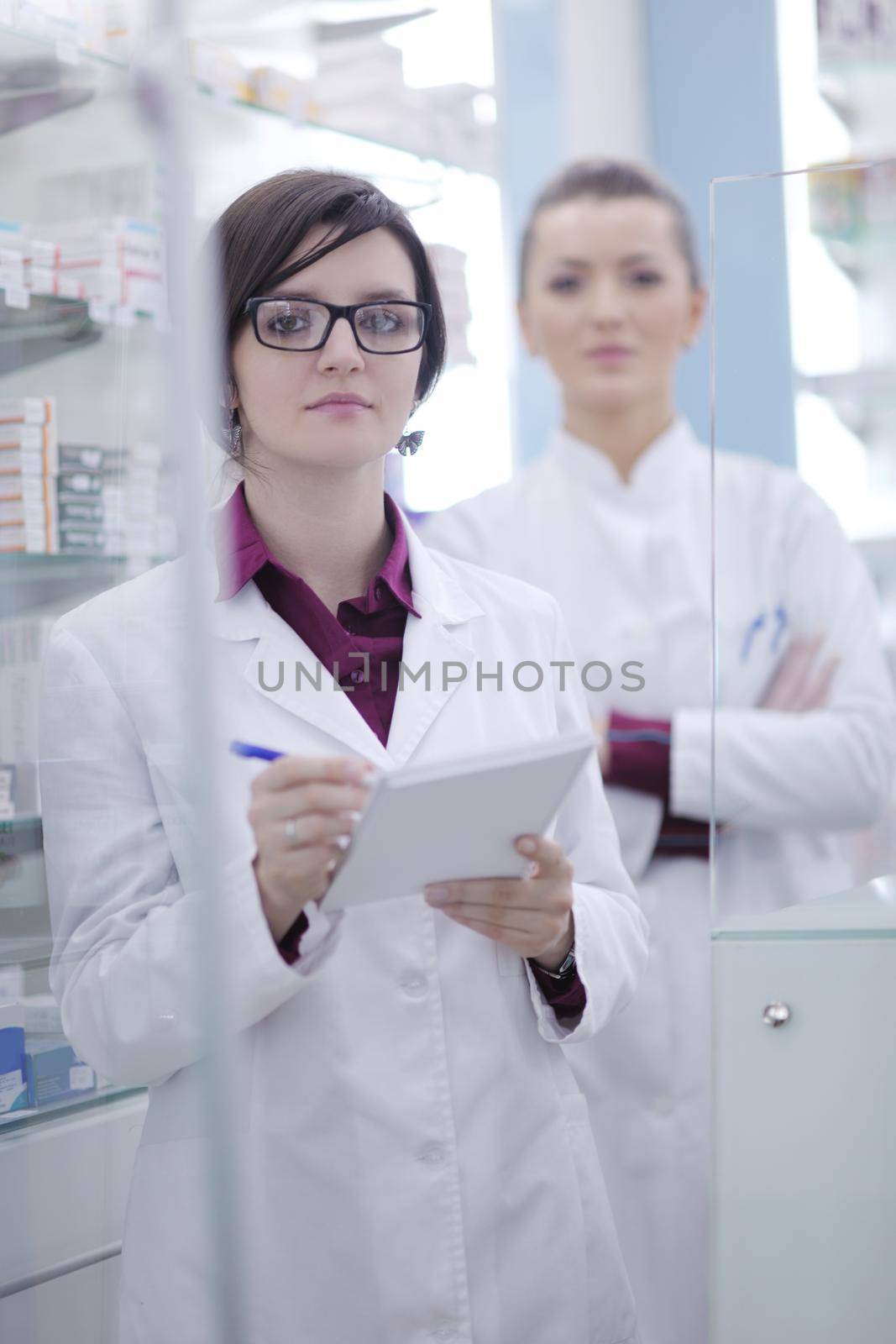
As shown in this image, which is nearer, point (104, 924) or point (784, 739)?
point (104, 924)

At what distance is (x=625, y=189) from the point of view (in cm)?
→ 204

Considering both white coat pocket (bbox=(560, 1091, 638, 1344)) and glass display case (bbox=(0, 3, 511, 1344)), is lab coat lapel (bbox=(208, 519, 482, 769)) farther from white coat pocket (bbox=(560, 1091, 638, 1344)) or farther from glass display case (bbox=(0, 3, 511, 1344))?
white coat pocket (bbox=(560, 1091, 638, 1344))

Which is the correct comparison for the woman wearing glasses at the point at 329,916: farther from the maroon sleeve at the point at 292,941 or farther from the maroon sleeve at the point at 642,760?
the maroon sleeve at the point at 642,760

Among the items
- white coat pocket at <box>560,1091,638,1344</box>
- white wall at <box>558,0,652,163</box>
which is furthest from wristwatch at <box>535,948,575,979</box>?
white wall at <box>558,0,652,163</box>

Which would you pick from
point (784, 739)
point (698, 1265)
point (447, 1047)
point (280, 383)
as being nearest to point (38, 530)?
point (280, 383)

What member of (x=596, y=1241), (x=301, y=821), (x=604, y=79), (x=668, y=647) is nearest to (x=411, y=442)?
(x=301, y=821)

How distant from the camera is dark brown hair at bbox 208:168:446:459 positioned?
1043 mm

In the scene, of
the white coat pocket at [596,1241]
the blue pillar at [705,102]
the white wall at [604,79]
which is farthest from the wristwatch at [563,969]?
the white wall at [604,79]

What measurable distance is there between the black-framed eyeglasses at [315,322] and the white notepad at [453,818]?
1.19ft

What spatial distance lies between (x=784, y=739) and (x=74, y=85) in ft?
2.51

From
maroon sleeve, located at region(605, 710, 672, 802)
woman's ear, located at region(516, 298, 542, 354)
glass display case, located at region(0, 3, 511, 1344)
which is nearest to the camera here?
glass display case, located at region(0, 3, 511, 1344)

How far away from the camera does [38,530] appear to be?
1.10 m

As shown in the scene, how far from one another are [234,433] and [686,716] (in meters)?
0.86

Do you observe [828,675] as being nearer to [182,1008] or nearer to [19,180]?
[182,1008]
